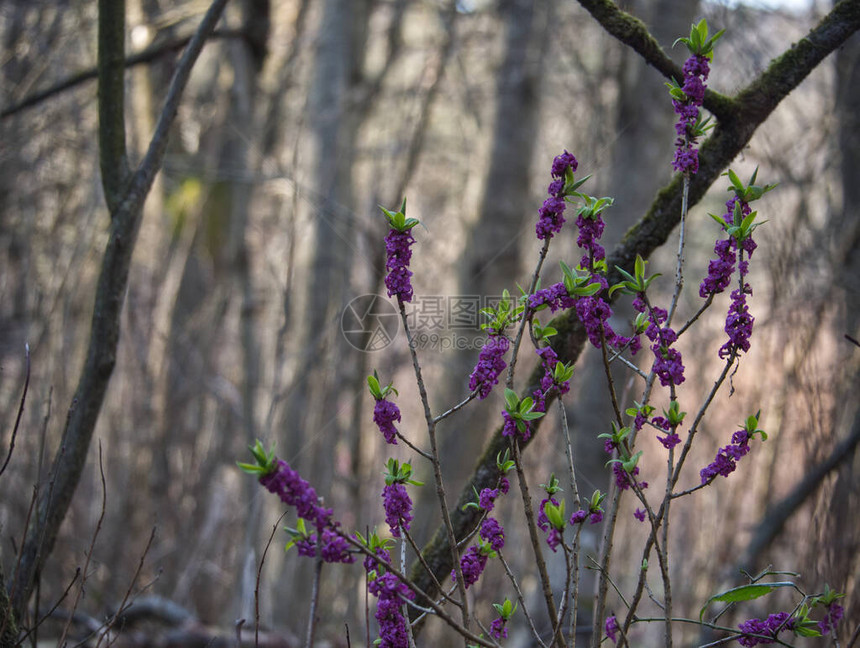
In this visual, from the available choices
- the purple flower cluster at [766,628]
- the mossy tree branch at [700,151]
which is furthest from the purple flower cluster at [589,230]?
the purple flower cluster at [766,628]

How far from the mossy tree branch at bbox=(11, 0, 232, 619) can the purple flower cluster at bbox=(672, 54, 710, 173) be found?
1283 mm

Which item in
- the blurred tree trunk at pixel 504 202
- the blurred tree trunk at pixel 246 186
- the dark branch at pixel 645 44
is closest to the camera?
the dark branch at pixel 645 44

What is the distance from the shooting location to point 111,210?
80.8 inches

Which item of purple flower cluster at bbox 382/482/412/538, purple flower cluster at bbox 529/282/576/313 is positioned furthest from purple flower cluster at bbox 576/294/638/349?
purple flower cluster at bbox 382/482/412/538

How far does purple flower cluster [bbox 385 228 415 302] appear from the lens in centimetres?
126

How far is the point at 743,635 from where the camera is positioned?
4.15 ft

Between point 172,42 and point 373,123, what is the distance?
6.81 meters

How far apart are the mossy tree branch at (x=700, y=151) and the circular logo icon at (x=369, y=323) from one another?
2756mm

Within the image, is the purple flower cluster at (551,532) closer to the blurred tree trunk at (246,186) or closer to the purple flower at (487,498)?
the purple flower at (487,498)

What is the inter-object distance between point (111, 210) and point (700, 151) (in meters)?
1.59

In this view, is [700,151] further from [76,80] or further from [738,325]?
[76,80]

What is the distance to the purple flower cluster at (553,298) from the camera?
1.26 metres

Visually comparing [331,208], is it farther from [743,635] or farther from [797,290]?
[743,635]

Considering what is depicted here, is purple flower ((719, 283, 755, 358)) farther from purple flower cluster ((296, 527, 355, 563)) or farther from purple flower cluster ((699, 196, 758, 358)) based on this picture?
purple flower cluster ((296, 527, 355, 563))
